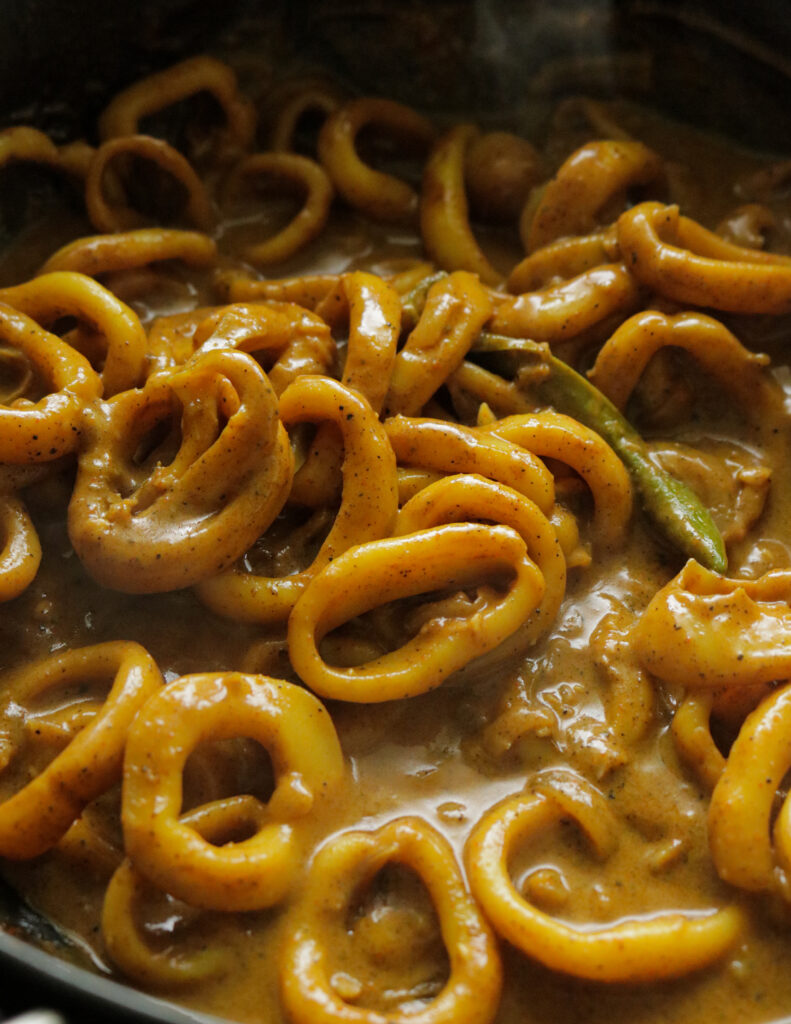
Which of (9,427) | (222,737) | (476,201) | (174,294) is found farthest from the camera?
(476,201)

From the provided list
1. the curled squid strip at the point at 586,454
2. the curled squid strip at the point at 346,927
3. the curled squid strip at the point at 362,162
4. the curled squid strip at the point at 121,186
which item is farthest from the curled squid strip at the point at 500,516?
the curled squid strip at the point at 121,186

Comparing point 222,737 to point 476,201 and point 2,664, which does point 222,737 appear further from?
point 476,201

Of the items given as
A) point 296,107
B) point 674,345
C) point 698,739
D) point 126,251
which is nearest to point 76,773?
point 698,739

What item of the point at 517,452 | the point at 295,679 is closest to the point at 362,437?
the point at 517,452

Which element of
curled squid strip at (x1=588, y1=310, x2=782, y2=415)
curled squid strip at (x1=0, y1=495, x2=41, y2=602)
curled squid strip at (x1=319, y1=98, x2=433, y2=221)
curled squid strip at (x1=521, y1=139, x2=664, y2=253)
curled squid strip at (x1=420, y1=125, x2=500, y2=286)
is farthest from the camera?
curled squid strip at (x1=319, y1=98, x2=433, y2=221)

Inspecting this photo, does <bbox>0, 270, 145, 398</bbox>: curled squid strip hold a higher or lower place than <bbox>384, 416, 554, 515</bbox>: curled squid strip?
higher

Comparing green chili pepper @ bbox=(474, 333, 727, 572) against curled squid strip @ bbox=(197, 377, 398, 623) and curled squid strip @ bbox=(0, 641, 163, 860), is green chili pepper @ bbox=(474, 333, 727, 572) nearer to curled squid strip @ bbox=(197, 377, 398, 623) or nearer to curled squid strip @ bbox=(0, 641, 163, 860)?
curled squid strip @ bbox=(197, 377, 398, 623)

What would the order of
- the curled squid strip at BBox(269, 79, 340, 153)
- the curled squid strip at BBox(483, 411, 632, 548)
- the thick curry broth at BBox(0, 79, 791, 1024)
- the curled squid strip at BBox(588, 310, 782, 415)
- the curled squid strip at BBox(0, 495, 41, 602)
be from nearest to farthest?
the thick curry broth at BBox(0, 79, 791, 1024)
the curled squid strip at BBox(0, 495, 41, 602)
the curled squid strip at BBox(483, 411, 632, 548)
the curled squid strip at BBox(588, 310, 782, 415)
the curled squid strip at BBox(269, 79, 340, 153)

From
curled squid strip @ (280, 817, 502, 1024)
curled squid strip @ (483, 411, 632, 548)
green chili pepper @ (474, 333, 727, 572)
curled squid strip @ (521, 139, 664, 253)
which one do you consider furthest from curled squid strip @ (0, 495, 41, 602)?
curled squid strip @ (521, 139, 664, 253)
